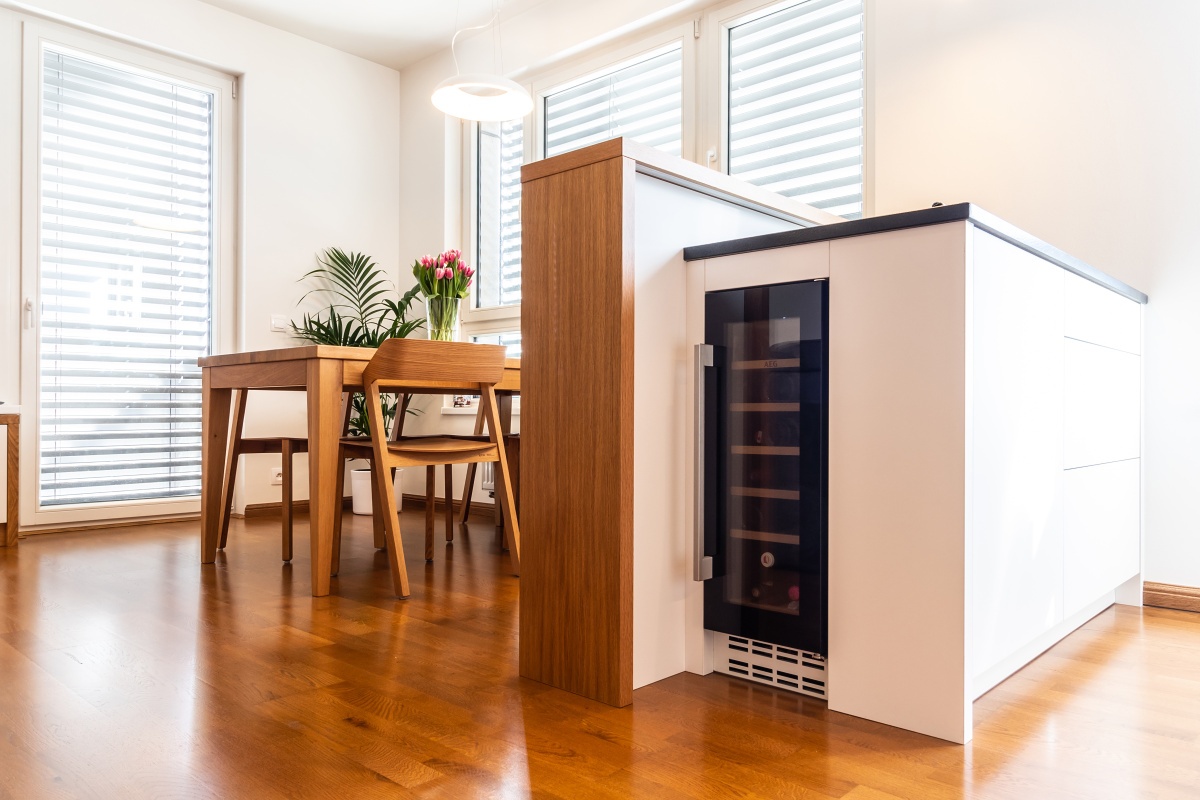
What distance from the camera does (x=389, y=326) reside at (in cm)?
516

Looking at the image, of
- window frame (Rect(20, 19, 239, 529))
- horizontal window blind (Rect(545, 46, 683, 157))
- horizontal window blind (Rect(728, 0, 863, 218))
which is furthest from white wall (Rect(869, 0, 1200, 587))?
window frame (Rect(20, 19, 239, 529))

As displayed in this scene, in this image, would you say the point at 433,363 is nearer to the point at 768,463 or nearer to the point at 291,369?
the point at 291,369

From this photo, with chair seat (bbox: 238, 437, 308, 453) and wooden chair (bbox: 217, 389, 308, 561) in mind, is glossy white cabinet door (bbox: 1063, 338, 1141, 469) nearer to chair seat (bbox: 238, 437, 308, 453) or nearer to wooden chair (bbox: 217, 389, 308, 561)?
wooden chair (bbox: 217, 389, 308, 561)

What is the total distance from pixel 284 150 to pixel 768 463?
4037 mm

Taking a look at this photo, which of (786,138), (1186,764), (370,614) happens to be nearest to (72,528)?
(370,614)

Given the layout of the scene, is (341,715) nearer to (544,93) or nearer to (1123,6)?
(1123,6)

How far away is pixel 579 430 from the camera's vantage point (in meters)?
1.66

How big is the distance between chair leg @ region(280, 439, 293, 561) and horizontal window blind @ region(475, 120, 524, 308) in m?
1.84

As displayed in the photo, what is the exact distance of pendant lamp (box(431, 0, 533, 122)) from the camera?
3238mm

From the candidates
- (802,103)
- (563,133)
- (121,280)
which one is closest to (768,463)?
(802,103)

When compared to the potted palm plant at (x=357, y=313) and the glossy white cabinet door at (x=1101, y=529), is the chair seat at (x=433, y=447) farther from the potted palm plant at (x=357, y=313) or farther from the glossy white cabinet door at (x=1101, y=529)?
the glossy white cabinet door at (x=1101, y=529)

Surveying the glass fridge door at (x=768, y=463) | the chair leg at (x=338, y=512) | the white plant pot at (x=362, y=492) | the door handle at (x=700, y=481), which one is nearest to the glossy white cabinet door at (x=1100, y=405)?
the glass fridge door at (x=768, y=463)

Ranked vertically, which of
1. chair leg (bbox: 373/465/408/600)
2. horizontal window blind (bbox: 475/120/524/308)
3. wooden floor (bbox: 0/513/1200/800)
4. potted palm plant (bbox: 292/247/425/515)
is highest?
horizontal window blind (bbox: 475/120/524/308)

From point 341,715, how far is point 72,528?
319 centimetres
